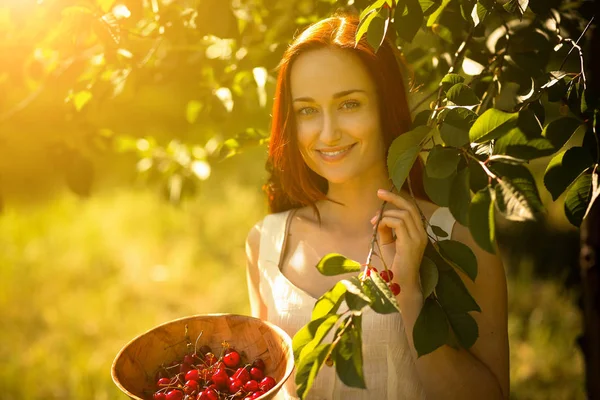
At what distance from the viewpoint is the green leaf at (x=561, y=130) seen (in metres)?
1.11

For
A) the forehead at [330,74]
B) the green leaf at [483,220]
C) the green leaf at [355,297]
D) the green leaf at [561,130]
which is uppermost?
the forehead at [330,74]

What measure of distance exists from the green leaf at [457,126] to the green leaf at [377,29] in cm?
27

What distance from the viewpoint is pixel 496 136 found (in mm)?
998

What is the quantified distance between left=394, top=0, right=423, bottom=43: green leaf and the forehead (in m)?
0.32

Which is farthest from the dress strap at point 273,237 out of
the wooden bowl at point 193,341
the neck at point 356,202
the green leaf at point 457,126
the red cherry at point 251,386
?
the green leaf at point 457,126

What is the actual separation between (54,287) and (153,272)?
2.47 ft

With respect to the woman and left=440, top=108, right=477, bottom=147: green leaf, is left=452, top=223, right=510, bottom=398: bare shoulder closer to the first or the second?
the woman

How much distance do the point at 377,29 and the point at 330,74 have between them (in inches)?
14.5

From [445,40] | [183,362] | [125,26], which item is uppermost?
[125,26]

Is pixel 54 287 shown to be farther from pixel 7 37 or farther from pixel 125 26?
pixel 125 26

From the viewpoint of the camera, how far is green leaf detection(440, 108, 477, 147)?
106 centimetres

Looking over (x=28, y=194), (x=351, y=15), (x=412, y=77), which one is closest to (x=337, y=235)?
(x=412, y=77)

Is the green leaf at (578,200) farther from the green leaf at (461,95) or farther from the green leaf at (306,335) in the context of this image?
the green leaf at (306,335)

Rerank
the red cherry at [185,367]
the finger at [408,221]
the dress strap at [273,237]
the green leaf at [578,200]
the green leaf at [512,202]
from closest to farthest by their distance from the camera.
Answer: the green leaf at [512,202] < the green leaf at [578,200] < the finger at [408,221] < the red cherry at [185,367] < the dress strap at [273,237]
